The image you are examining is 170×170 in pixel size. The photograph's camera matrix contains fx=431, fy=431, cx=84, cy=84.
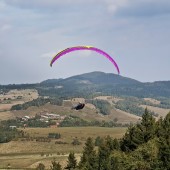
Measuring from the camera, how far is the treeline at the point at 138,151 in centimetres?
7488

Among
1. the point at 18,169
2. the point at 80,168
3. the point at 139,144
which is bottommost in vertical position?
the point at 18,169

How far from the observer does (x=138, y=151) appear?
7856 cm

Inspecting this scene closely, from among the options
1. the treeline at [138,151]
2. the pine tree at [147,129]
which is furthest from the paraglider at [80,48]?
the pine tree at [147,129]

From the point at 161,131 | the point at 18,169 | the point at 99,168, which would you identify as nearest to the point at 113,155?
the point at 99,168

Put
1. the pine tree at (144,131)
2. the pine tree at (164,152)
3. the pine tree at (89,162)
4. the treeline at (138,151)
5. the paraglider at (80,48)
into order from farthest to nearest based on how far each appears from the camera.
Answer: the pine tree at (89,162) < the pine tree at (144,131) < the treeline at (138,151) < the paraglider at (80,48) < the pine tree at (164,152)

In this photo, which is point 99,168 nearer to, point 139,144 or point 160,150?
point 139,144

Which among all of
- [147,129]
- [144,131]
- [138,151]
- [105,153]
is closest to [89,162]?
[105,153]

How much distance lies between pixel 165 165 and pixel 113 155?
44.6 feet

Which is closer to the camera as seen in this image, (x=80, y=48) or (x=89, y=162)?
(x=80, y=48)

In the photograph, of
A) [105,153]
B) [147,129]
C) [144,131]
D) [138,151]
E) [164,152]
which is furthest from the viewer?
[105,153]

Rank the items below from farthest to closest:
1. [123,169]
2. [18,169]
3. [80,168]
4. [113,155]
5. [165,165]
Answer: [18,169], [80,168], [113,155], [123,169], [165,165]

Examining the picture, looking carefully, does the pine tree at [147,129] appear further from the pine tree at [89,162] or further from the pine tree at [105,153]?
the pine tree at [89,162]

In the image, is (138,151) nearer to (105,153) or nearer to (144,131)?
(144,131)

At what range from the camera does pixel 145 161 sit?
255 feet
